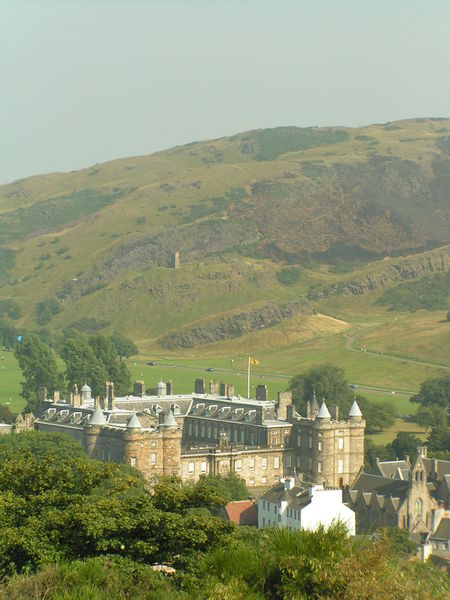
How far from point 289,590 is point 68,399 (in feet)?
318

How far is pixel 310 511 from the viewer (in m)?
93.6

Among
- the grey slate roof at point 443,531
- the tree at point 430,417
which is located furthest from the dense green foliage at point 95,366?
the grey slate roof at point 443,531

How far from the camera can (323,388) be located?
154375mm

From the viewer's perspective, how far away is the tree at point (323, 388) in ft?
498

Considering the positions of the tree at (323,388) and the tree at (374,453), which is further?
the tree at (323,388)

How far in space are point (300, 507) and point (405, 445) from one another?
3768 cm

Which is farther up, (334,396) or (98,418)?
(98,418)

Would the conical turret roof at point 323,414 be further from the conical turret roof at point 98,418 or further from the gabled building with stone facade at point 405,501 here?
the conical turret roof at point 98,418

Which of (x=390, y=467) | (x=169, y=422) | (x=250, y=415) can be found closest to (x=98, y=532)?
(x=169, y=422)

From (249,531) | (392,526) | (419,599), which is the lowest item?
(392,526)

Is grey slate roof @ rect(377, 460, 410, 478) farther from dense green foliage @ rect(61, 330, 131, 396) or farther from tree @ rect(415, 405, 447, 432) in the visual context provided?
dense green foliage @ rect(61, 330, 131, 396)

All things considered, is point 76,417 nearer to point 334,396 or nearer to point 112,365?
point 334,396

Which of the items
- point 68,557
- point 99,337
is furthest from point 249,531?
point 99,337

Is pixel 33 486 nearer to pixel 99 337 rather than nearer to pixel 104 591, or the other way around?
pixel 104 591
